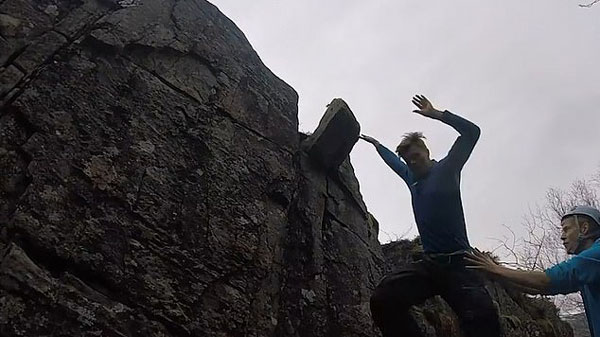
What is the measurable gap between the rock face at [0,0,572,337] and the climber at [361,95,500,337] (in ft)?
3.05

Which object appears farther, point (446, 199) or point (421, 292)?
point (446, 199)

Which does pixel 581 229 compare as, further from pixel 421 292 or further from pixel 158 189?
pixel 158 189

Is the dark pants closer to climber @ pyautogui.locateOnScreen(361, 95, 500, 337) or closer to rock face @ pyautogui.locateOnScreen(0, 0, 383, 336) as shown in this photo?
climber @ pyautogui.locateOnScreen(361, 95, 500, 337)

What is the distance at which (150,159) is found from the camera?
5508mm

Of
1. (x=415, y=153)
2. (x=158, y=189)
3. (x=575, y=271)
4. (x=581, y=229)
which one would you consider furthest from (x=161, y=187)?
(x=581, y=229)

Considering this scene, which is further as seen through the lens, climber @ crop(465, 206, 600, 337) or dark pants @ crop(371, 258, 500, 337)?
dark pants @ crop(371, 258, 500, 337)

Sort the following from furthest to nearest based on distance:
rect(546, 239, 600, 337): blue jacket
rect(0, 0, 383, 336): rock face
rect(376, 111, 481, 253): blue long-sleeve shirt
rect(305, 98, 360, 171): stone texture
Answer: rect(305, 98, 360, 171): stone texture, rect(376, 111, 481, 253): blue long-sleeve shirt, rect(0, 0, 383, 336): rock face, rect(546, 239, 600, 337): blue jacket

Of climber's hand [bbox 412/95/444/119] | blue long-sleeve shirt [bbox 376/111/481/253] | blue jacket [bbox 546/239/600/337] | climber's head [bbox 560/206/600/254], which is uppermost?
climber's hand [bbox 412/95/444/119]

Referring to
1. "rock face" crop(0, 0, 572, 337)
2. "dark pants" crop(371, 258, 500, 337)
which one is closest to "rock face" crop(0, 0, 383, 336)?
"rock face" crop(0, 0, 572, 337)

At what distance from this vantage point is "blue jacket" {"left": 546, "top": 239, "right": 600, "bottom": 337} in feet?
13.4

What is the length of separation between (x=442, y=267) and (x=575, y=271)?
1.71 meters

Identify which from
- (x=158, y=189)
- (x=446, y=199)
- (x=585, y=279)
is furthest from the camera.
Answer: (x=446, y=199)

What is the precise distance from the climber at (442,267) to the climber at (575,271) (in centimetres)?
90

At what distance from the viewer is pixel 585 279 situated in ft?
13.5
